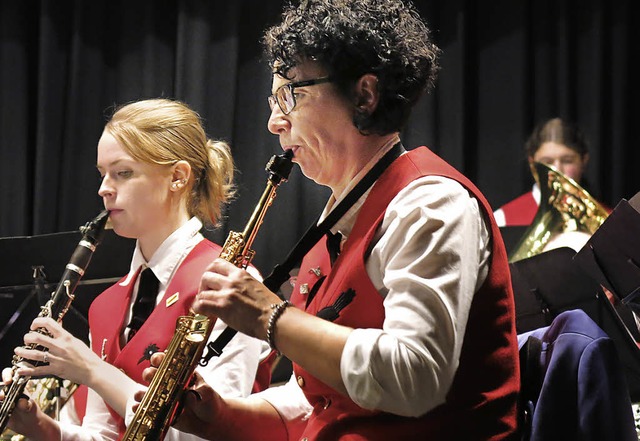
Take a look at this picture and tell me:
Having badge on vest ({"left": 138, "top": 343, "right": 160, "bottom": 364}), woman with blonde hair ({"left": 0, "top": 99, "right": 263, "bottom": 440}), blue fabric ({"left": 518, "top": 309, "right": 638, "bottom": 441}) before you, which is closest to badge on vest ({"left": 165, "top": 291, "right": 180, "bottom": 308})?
woman with blonde hair ({"left": 0, "top": 99, "right": 263, "bottom": 440})

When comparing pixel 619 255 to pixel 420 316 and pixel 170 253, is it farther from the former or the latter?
pixel 170 253

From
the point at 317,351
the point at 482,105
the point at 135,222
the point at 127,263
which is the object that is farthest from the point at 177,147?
the point at 482,105

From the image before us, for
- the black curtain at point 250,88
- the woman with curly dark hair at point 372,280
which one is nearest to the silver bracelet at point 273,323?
the woman with curly dark hair at point 372,280

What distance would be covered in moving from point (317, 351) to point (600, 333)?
535mm

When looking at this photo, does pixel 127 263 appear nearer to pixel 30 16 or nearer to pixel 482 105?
pixel 30 16

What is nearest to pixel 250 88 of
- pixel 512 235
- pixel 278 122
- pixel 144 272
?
pixel 512 235

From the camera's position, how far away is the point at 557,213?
3566mm

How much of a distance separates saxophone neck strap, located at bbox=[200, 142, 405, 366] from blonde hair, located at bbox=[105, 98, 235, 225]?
0.90 m

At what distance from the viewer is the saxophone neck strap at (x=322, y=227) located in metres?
1.75

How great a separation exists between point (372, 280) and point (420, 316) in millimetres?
188

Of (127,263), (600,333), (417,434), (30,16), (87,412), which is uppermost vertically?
(30,16)

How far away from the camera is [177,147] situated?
2648 millimetres

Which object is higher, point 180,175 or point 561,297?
point 180,175

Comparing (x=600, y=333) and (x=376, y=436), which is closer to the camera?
→ (x=376, y=436)
